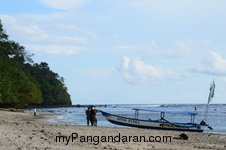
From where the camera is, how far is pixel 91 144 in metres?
17.8

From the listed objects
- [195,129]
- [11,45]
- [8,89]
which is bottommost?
[195,129]

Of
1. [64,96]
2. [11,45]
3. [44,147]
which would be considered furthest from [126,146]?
[64,96]

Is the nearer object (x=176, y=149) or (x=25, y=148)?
(x=25, y=148)

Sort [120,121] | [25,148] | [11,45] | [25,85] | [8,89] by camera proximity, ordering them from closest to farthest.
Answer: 1. [25,148]
2. [120,121]
3. [8,89]
4. [11,45]
5. [25,85]

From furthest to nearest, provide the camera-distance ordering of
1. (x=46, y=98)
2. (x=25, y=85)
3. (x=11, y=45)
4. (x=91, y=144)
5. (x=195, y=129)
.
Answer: (x=46, y=98)
(x=25, y=85)
(x=11, y=45)
(x=195, y=129)
(x=91, y=144)

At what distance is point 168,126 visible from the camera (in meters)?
40.2

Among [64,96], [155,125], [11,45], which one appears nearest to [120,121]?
[155,125]

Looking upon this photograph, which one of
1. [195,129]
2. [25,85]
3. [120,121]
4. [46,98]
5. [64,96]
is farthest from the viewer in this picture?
[64,96]

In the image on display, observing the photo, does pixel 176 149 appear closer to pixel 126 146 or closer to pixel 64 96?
pixel 126 146

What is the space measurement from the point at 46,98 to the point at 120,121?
134 m

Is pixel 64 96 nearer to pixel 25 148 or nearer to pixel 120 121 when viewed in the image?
pixel 120 121

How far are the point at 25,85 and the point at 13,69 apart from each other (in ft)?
15.3

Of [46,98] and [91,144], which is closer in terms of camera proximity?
[91,144]

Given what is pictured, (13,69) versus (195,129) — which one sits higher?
(13,69)
